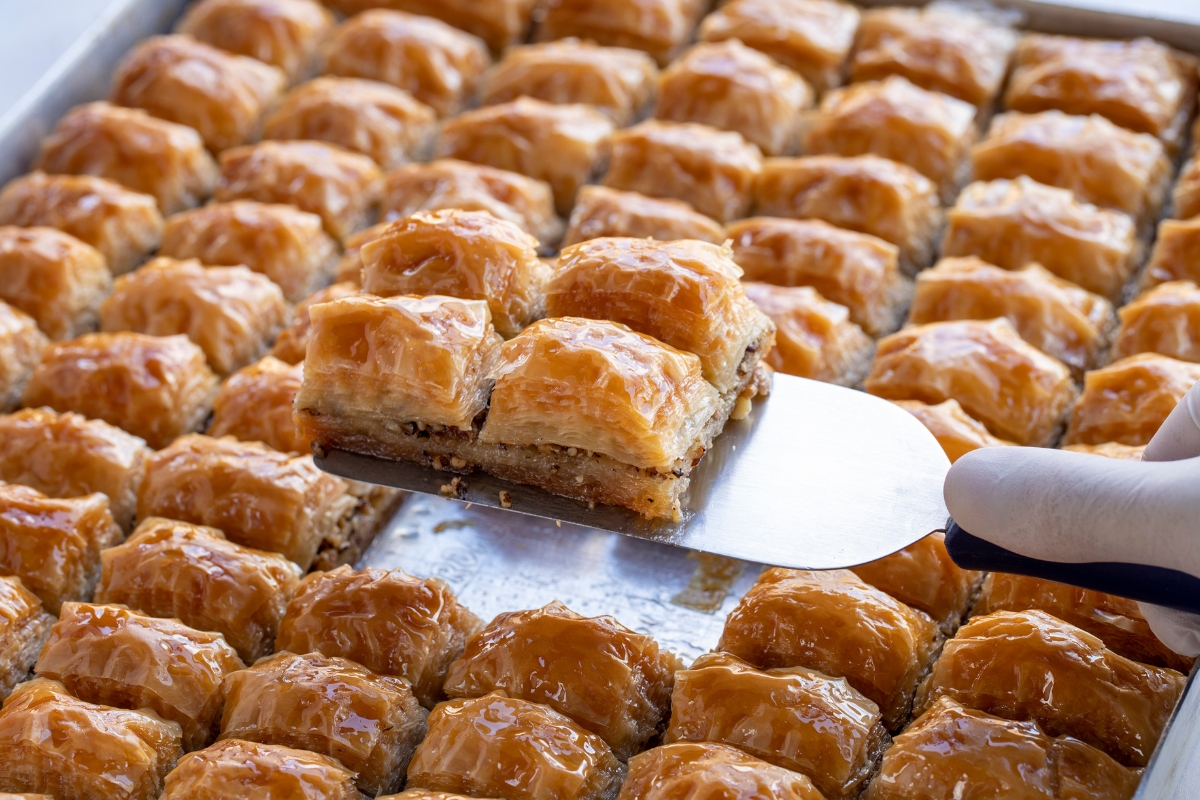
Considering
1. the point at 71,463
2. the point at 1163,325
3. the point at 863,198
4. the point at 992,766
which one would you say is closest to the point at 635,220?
the point at 863,198

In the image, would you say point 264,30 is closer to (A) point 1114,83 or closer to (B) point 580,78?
(B) point 580,78

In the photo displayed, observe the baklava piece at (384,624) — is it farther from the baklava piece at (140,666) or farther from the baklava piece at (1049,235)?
the baklava piece at (1049,235)

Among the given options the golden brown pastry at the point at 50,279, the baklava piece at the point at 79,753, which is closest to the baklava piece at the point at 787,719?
the baklava piece at the point at 79,753

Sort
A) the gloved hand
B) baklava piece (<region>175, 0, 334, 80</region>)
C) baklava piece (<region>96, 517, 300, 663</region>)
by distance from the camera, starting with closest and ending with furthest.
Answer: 1. the gloved hand
2. baklava piece (<region>96, 517, 300, 663</region>)
3. baklava piece (<region>175, 0, 334, 80</region>)

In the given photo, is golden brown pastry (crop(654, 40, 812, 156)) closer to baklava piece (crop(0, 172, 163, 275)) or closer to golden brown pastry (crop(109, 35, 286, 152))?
golden brown pastry (crop(109, 35, 286, 152))

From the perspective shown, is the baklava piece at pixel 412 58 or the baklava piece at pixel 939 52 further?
the baklava piece at pixel 412 58

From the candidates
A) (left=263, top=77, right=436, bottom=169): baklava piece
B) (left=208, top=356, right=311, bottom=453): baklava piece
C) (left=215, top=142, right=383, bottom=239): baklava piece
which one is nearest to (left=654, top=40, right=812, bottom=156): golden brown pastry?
(left=263, top=77, right=436, bottom=169): baklava piece

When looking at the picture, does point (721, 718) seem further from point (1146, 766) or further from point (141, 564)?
point (141, 564)
